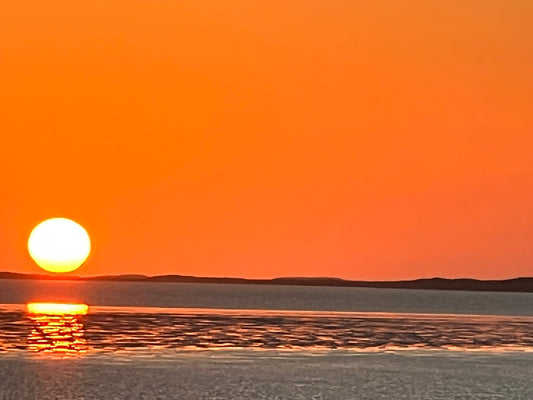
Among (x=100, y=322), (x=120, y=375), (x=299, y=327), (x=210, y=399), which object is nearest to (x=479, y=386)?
(x=210, y=399)

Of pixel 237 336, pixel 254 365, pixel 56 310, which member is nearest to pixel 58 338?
pixel 237 336

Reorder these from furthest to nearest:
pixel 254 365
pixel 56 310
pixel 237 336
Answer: pixel 56 310 → pixel 237 336 → pixel 254 365

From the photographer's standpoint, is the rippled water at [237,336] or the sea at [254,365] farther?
the rippled water at [237,336]

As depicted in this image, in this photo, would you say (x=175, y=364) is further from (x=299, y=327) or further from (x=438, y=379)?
(x=299, y=327)

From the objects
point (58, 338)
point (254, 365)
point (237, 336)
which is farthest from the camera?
point (237, 336)

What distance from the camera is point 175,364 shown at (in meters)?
→ 52.5

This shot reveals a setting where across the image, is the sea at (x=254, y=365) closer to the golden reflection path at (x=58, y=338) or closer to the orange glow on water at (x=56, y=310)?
the golden reflection path at (x=58, y=338)

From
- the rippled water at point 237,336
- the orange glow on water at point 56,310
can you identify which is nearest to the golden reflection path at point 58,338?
the rippled water at point 237,336

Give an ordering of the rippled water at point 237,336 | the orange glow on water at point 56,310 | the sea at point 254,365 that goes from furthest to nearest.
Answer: the orange glow on water at point 56,310
the rippled water at point 237,336
the sea at point 254,365

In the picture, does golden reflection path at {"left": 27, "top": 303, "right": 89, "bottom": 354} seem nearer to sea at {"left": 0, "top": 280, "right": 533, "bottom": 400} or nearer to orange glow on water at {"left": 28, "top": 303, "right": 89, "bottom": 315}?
sea at {"left": 0, "top": 280, "right": 533, "bottom": 400}

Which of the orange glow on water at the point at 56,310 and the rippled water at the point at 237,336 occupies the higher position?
the orange glow on water at the point at 56,310

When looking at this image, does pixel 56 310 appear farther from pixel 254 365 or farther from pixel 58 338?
pixel 254 365

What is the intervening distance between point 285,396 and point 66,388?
359 inches

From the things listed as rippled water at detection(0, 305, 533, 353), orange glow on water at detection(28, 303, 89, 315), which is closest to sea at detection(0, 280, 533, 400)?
rippled water at detection(0, 305, 533, 353)
